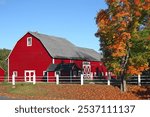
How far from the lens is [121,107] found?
14.5 m

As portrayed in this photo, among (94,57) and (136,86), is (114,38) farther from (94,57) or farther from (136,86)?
(94,57)

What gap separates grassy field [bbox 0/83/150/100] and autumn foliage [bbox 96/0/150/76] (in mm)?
2114

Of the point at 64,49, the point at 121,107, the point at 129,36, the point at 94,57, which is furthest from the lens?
the point at 94,57

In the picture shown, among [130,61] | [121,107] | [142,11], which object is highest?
[142,11]

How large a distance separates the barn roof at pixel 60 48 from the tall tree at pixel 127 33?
17.9 m

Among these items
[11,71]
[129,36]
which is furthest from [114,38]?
[11,71]

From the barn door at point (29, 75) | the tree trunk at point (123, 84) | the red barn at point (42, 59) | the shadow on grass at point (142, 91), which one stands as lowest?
the shadow on grass at point (142, 91)

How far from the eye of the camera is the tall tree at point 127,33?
34562 millimetres

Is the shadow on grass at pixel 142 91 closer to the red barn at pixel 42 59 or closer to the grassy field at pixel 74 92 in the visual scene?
the grassy field at pixel 74 92

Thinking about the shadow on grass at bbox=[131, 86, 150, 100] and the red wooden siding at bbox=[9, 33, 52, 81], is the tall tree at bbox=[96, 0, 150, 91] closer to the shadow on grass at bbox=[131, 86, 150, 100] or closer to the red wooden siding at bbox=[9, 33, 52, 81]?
the shadow on grass at bbox=[131, 86, 150, 100]

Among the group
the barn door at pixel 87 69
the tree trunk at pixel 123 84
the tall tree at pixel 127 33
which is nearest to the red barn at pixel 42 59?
the barn door at pixel 87 69

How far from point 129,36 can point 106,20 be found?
2.89 m

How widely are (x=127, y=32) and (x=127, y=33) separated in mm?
491

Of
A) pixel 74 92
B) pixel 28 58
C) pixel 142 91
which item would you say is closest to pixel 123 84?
pixel 142 91
